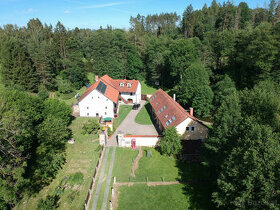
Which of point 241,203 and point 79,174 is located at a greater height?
point 241,203

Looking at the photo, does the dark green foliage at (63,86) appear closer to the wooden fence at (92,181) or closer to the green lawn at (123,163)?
the wooden fence at (92,181)

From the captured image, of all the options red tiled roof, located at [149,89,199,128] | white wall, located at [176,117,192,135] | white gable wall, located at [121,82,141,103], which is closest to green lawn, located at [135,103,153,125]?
red tiled roof, located at [149,89,199,128]

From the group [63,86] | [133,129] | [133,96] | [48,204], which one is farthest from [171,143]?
[63,86]

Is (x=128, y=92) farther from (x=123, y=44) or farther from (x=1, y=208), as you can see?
(x=1, y=208)

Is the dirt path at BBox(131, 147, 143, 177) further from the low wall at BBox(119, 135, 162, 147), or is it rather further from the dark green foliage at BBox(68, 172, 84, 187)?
the dark green foliage at BBox(68, 172, 84, 187)

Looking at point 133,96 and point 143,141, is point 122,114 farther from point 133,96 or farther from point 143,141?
point 143,141

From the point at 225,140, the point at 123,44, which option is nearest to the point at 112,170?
the point at 225,140
